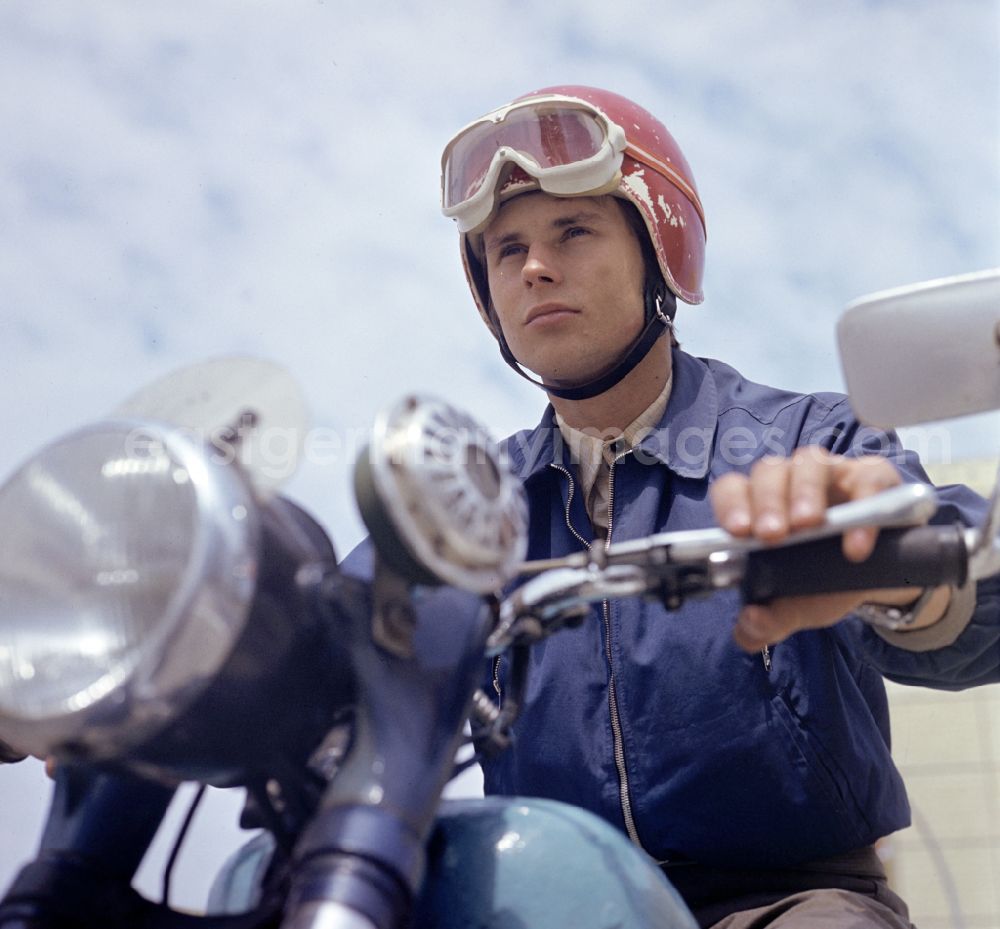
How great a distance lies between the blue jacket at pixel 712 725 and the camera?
5.79 feet

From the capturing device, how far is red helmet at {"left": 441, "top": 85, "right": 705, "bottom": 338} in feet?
7.60

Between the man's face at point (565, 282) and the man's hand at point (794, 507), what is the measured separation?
1.26 metres

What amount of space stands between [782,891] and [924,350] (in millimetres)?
1008

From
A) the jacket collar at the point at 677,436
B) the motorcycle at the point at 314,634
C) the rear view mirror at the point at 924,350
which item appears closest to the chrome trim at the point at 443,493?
the motorcycle at the point at 314,634

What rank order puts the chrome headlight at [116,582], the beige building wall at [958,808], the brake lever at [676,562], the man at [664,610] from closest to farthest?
the chrome headlight at [116,582] → the brake lever at [676,562] → the man at [664,610] → the beige building wall at [958,808]

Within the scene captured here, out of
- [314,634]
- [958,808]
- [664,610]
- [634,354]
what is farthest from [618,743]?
[958,808]

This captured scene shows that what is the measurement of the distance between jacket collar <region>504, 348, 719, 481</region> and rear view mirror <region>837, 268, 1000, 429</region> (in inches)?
39.2

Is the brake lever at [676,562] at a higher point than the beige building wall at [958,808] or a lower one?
higher

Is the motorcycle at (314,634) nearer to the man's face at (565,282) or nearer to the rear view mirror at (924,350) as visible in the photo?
the rear view mirror at (924,350)

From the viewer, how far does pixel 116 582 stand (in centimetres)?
81

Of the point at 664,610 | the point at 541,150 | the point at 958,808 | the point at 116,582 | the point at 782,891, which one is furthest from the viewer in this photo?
the point at 958,808

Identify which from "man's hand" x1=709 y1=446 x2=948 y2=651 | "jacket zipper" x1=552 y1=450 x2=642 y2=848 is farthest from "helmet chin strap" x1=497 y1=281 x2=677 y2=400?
"man's hand" x1=709 y1=446 x2=948 y2=651

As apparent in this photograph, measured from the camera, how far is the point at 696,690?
184 centimetres

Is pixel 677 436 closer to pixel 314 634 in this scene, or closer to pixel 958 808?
pixel 314 634
